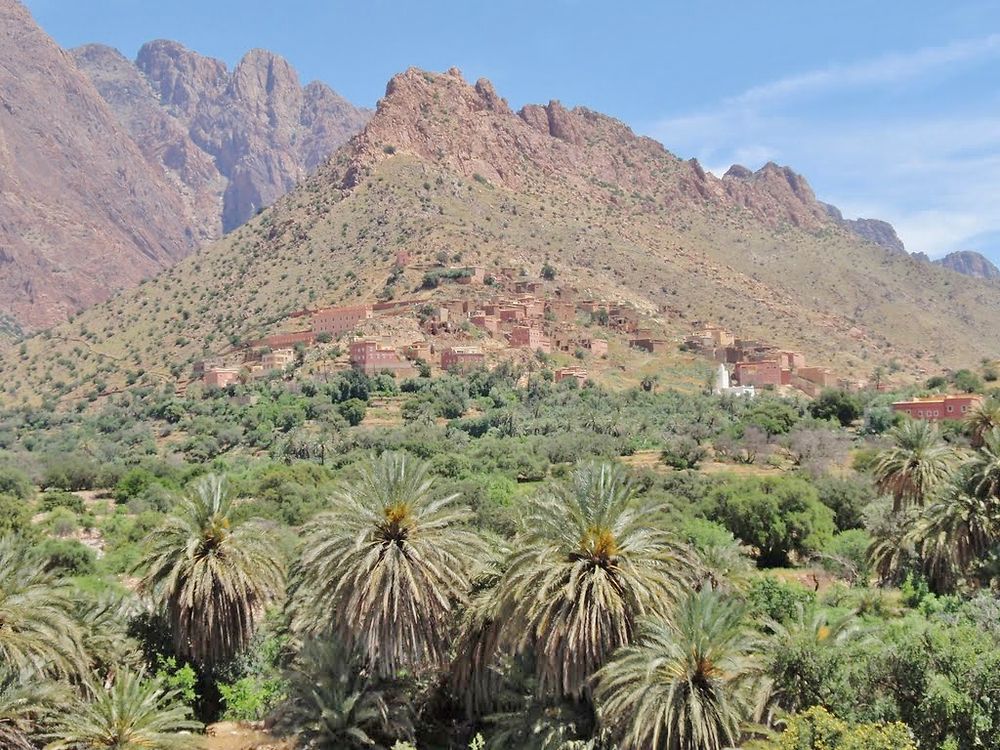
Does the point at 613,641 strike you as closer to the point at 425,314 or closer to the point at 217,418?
the point at 217,418

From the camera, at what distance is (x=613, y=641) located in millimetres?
13102

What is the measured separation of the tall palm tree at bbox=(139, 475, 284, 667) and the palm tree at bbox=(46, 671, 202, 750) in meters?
2.94

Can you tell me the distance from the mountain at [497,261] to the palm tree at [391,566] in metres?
87.4

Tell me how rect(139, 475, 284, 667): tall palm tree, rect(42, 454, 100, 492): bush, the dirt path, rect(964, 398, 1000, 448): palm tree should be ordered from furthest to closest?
rect(42, 454, 100, 492): bush
rect(964, 398, 1000, 448): palm tree
rect(139, 475, 284, 667): tall palm tree
the dirt path

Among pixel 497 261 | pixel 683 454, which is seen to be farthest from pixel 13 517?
pixel 497 261

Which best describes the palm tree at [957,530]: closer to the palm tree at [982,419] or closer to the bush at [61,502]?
the palm tree at [982,419]

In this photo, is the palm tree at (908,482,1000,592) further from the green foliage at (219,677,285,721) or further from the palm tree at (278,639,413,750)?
the green foliage at (219,677,285,721)

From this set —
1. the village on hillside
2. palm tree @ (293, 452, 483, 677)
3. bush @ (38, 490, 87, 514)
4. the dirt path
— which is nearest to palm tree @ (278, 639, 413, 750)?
palm tree @ (293, 452, 483, 677)

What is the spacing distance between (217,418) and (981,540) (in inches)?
2696

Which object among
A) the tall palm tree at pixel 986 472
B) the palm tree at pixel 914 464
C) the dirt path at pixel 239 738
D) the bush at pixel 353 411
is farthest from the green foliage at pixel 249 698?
the bush at pixel 353 411

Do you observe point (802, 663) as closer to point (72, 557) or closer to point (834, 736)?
point (834, 736)

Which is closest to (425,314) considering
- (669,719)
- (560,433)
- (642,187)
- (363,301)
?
(363,301)

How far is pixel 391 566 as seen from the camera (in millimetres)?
13953

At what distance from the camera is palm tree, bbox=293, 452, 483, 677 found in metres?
14.0
